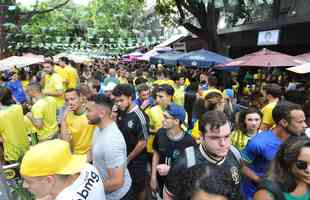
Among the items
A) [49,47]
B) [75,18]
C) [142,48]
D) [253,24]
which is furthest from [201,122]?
[75,18]

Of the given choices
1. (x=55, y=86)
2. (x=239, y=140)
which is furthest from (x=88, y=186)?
(x=55, y=86)

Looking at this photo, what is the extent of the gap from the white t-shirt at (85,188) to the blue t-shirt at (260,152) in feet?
5.78

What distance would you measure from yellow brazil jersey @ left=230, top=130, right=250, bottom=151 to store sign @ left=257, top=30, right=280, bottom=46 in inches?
462

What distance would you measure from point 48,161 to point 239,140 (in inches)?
128

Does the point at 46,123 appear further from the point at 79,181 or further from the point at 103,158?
the point at 79,181

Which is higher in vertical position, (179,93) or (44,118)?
(44,118)

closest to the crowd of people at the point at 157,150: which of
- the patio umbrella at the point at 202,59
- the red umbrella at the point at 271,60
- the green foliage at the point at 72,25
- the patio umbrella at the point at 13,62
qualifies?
the red umbrella at the point at 271,60

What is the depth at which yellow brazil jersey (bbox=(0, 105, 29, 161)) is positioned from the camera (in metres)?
6.26

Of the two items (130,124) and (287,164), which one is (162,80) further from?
(287,164)

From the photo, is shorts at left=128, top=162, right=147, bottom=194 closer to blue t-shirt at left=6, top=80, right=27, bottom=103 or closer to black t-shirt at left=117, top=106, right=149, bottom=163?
black t-shirt at left=117, top=106, right=149, bottom=163

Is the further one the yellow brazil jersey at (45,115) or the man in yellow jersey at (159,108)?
the yellow brazil jersey at (45,115)

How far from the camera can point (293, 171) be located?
328 cm

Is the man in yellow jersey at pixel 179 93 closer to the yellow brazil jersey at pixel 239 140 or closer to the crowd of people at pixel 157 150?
the crowd of people at pixel 157 150

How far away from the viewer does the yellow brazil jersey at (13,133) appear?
6262 mm
